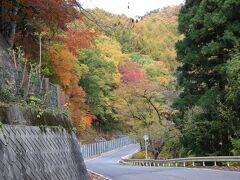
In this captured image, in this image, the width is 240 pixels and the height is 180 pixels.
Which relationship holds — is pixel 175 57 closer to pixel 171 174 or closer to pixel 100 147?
pixel 171 174

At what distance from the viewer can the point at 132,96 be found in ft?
159

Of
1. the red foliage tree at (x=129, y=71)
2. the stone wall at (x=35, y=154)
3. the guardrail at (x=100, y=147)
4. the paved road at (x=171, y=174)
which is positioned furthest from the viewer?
the red foliage tree at (x=129, y=71)

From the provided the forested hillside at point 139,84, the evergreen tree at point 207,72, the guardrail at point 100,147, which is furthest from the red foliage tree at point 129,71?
the evergreen tree at point 207,72

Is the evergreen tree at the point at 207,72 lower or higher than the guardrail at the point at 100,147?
higher

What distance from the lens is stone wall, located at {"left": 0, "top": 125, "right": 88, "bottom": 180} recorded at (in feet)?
23.0

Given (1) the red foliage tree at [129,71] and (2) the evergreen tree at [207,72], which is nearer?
(2) the evergreen tree at [207,72]

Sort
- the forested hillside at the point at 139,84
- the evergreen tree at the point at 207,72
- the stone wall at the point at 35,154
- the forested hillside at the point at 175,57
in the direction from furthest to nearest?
the forested hillside at the point at 139,84 < the evergreen tree at the point at 207,72 < the forested hillside at the point at 175,57 < the stone wall at the point at 35,154

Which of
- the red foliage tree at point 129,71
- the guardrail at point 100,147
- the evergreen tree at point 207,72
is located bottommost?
the guardrail at point 100,147

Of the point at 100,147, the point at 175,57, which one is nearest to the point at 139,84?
the point at 100,147

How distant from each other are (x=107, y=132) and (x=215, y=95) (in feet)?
173

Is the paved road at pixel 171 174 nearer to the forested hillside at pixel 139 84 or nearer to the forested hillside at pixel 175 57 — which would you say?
the forested hillside at pixel 175 57

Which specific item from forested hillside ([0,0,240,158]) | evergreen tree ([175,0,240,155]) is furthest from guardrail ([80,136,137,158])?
evergreen tree ([175,0,240,155])

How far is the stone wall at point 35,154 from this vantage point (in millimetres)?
7002

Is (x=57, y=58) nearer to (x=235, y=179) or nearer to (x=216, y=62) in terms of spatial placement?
(x=216, y=62)
